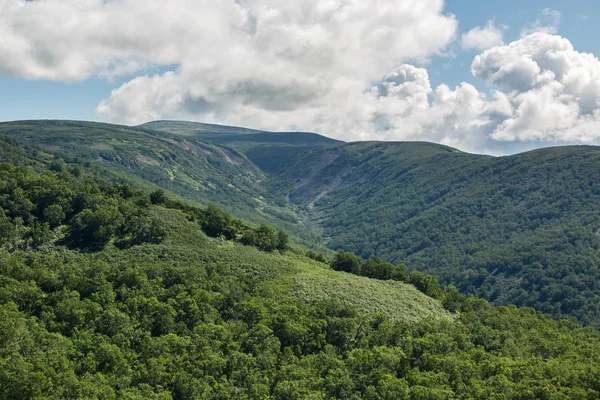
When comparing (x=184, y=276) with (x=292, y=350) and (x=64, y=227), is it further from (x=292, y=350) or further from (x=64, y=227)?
(x=64, y=227)

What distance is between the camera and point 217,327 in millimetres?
73125

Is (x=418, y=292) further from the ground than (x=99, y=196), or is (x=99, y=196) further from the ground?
(x=99, y=196)

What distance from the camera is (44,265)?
85250mm

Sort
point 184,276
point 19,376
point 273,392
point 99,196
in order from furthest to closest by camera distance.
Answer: point 99,196 < point 184,276 < point 273,392 < point 19,376

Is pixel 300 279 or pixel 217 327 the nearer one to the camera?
pixel 217 327

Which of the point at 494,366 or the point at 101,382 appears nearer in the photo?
the point at 101,382

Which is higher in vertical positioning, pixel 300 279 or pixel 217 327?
pixel 300 279

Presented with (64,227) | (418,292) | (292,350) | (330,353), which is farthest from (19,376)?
(418,292)

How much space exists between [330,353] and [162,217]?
241 feet

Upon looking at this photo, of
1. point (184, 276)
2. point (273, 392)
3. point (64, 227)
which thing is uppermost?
point (64, 227)

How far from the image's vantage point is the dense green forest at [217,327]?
5881cm

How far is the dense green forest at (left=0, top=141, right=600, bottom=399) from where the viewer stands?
58812 millimetres

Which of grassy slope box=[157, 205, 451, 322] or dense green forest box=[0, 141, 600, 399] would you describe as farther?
grassy slope box=[157, 205, 451, 322]

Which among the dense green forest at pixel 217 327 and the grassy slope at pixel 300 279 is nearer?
the dense green forest at pixel 217 327
